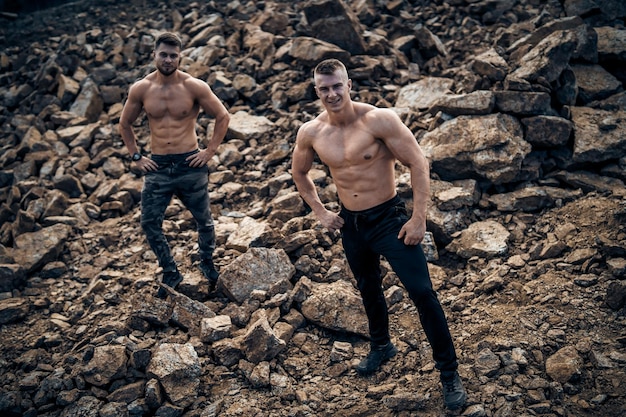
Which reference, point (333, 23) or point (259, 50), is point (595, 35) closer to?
point (333, 23)

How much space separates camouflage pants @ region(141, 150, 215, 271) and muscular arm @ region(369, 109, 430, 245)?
7.54ft

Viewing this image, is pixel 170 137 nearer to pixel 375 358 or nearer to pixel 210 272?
pixel 210 272

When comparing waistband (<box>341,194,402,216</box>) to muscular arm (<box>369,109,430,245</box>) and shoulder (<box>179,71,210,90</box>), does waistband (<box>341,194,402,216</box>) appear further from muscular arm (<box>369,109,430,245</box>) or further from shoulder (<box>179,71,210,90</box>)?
shoulder (<box>179,71,210,90</box>)

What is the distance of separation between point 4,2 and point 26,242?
10.3 m

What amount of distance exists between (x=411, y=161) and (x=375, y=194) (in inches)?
14.5

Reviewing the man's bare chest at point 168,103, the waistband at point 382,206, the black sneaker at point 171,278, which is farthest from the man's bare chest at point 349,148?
the black sneaker at point 171,278

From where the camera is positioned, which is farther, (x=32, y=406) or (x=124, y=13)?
(x=124, y=13)

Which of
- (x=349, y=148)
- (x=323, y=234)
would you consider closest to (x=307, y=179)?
(x=349, y=148)

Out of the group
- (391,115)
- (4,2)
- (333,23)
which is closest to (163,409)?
(391,115)

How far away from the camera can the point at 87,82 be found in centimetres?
877

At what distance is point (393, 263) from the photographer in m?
3.64

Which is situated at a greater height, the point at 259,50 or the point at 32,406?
the point at 259,50

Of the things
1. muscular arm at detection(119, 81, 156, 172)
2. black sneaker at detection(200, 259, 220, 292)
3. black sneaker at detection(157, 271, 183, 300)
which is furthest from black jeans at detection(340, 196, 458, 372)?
muscular arm at detection(119, 81, 156, 172)

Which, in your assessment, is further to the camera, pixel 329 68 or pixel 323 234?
pixel 323 234
